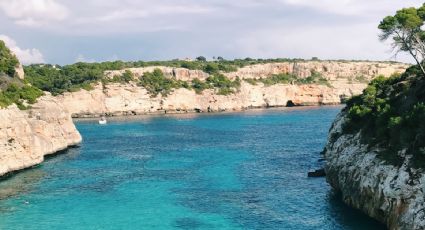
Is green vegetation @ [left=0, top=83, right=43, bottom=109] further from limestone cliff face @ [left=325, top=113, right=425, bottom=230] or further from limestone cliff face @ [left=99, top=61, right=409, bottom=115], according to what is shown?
limestone cliff face @ [left=99, top=61, right=409, bottom=115]

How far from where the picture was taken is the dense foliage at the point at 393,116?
35.7m

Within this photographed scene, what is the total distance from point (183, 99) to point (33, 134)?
104345 mm

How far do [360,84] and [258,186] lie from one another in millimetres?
153036

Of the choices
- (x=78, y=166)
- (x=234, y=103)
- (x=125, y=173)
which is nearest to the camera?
(x=125, y=173)

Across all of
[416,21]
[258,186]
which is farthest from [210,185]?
[416,21]

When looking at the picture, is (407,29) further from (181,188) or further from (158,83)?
(158,83)

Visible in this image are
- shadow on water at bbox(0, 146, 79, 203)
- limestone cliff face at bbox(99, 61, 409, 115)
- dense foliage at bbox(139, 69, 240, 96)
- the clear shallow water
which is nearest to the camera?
the clear shallow water

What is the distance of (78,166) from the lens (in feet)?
226

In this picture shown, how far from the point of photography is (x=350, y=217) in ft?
133

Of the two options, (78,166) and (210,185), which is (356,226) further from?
(78,166)

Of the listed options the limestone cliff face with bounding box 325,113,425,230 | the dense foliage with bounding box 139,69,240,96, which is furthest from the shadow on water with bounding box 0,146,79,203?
the dense foliage with bounding box 139,69,240,96

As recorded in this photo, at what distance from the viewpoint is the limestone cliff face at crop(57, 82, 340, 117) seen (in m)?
154

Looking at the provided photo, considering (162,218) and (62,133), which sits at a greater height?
(62,133)

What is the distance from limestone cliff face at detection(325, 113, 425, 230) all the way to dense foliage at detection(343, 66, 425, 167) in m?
1.03
